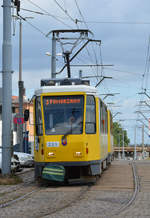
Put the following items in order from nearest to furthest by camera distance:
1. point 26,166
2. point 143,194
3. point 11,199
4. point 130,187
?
point 11,199, point 143,194, point 130,187, point 26,166

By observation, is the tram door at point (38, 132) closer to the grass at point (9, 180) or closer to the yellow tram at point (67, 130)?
the yellow tram at point (67, 130)

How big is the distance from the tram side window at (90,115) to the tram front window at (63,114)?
0.20 m

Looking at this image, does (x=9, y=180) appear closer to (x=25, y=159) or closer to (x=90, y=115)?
(x=90, y=115)

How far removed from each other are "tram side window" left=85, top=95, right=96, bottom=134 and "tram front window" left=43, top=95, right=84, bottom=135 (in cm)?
20

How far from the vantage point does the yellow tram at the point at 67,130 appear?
14898 mm

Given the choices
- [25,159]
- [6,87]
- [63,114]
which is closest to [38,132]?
[63,114]

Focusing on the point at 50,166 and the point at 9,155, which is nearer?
the point at 50,166

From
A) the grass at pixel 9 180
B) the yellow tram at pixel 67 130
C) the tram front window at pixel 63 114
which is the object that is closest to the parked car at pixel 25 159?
the grass at pixel 9 180

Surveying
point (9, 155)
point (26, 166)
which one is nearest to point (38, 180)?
point (9, 155)

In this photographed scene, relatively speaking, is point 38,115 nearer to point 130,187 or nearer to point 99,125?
point 99,125

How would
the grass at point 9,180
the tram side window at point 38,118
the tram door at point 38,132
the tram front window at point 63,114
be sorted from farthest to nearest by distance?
the grass at point 9,180, the tram side window at point 38,118, the tram door at point 38,132, the tram front window at point 63,114

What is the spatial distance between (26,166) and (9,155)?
9.55 metres

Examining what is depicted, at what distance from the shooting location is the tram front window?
49.4 feet

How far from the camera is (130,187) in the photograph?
14.4 meters
